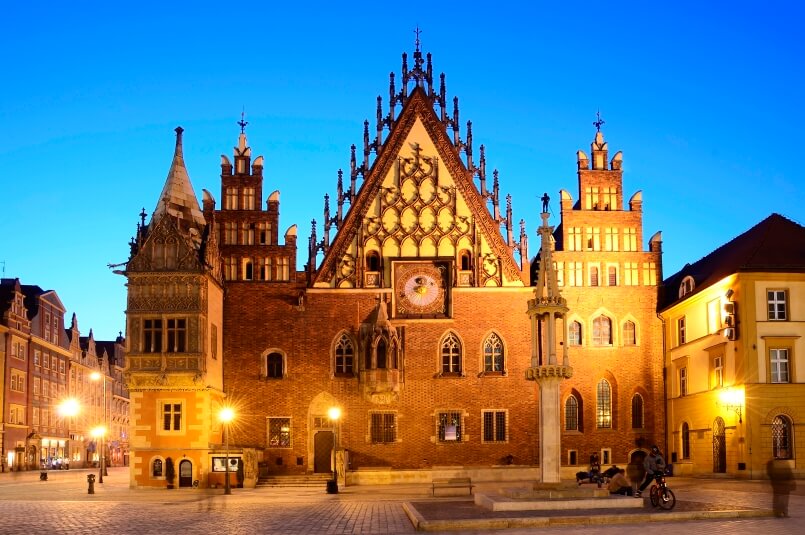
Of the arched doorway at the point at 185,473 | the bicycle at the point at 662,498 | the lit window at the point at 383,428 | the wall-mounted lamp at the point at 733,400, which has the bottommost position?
the arched doorway at the point at 185,473

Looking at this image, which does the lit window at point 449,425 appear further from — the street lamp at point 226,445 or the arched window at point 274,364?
the street lamp at point 226,445

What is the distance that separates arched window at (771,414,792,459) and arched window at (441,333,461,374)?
15.4 m

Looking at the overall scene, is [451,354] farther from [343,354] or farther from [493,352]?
[343,354]

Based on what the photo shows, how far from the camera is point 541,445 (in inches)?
1193

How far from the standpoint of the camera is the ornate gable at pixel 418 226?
5222 centimetres

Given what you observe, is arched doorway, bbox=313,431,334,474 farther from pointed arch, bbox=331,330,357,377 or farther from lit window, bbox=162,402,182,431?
lit window, bbox=162,402,182,431

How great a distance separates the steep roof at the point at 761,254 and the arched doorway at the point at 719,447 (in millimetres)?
6436

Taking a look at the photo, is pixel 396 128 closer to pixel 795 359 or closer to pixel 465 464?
pixel 465 464

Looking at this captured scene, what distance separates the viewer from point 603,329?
52.3 m

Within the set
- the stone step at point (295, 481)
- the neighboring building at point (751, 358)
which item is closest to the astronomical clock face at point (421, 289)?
the stone step at point (295, 481)

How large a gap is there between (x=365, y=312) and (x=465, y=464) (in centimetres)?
916

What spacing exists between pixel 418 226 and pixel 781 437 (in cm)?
2010

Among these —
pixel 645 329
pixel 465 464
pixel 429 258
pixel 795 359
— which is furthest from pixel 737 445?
pixel 429 258

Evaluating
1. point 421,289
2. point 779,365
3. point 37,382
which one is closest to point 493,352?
point 421,289
